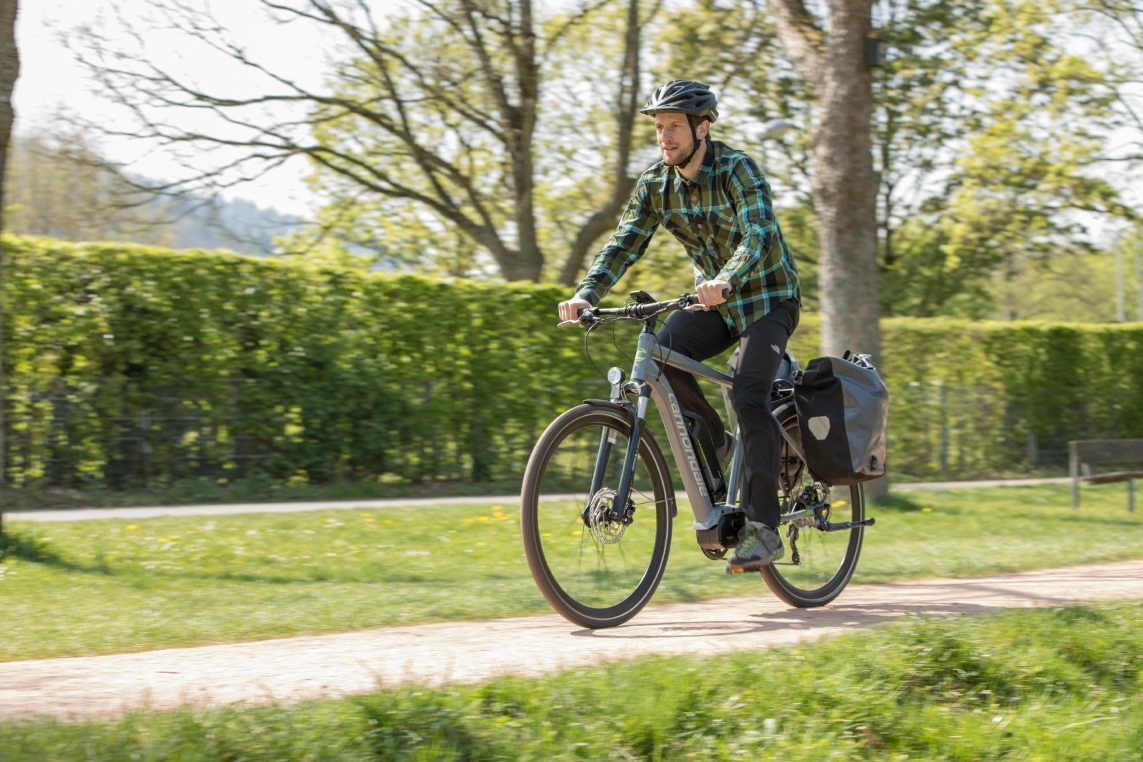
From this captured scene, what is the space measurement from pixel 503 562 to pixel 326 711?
14.3ft

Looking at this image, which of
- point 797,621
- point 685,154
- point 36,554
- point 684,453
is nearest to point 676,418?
point 684,453

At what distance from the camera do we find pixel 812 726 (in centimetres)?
339

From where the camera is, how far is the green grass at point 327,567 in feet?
16.7

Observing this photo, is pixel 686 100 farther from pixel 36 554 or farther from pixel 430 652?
pixel 36 554

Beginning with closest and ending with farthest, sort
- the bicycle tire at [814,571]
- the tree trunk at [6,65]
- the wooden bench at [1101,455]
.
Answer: the bicycle tire at [814,571] → the tree trunk at [6,65] → the wooden bench at [1101,455]

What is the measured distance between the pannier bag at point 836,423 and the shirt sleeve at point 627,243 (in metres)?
0.99

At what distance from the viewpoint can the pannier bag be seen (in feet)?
17.9

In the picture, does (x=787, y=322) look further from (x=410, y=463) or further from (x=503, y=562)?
(x=410, y=463)

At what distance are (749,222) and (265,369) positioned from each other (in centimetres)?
763

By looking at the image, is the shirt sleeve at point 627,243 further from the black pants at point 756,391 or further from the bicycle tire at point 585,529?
the bicycle tire at point 585,529

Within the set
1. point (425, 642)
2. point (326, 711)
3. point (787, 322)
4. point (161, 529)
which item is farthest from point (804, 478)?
point (161, 529)

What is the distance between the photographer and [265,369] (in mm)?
11539

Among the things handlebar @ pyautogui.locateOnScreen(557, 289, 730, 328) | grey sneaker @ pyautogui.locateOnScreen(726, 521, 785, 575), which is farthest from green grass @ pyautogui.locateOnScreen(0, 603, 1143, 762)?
handlebar @ pyautogui.locateOnScreen(557, 289, 730, 328)

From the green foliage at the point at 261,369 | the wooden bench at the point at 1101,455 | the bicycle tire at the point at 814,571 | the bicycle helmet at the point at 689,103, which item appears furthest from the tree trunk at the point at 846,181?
the bicycle helmet at the point at 689,103
